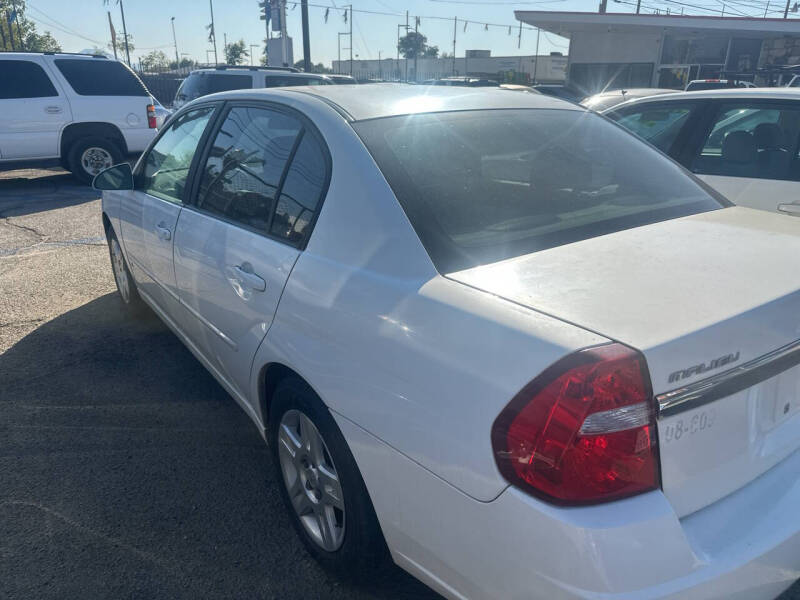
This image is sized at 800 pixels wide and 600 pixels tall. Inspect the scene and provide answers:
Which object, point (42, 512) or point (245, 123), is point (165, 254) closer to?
point (245, 123)

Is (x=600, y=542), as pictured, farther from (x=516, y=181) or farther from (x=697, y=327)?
(x=516, y=181)

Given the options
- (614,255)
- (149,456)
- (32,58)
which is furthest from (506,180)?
(32,58)

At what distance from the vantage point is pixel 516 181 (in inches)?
89.8

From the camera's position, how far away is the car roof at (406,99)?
239 centimetres

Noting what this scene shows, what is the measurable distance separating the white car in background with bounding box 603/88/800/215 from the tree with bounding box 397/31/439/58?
96556 millimetres

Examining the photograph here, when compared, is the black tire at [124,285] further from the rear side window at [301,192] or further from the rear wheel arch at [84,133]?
the rear wheel arch at [84,133]

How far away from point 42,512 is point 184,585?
838 millimetres

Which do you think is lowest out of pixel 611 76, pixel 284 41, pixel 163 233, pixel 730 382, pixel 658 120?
pixel 163 233

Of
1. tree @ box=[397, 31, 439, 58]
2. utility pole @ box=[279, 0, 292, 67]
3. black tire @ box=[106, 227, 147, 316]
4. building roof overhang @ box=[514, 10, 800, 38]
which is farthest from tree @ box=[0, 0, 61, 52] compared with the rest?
tree @ box=[397, 31, 439, 58]

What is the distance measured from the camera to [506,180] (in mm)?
2285

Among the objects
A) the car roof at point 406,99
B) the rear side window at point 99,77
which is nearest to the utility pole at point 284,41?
the rear side window at point 99,77

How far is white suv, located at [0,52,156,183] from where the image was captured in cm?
970

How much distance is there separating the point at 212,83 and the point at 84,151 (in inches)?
127

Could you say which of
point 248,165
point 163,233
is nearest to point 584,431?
point 248,165
